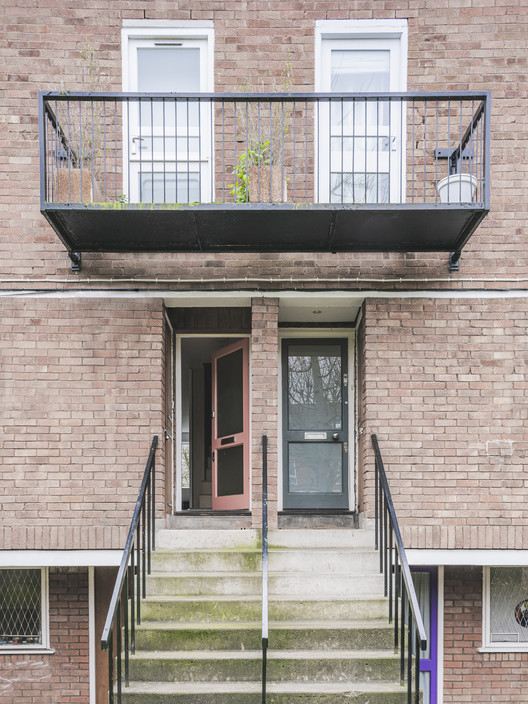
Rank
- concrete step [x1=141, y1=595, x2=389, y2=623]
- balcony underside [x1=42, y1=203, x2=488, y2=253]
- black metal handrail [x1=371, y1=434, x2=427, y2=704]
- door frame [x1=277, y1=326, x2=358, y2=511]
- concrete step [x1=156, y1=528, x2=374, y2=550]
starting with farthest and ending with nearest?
door frame [x1=277, y1=326, x2=358, y2=511]
concrete step [x1=156, y1=528, x2=374, y2=550]
balcony underside [x1=42, y1=203, x2=488, y2=253]
concrete step [x1=141, y1=595, x2=389, y2=623]
black metal handrail [x1=371, y1=434, x2=427, y2=704]

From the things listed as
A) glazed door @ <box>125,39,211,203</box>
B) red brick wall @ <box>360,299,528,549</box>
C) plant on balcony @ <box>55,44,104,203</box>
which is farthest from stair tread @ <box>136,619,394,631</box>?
glazed door @ <box>125,39,211,203</box>

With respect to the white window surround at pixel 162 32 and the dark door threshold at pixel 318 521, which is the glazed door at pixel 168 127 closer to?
the white window surround at pixel 162 32

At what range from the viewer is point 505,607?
6934 millimetres

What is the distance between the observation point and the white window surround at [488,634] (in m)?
6.80

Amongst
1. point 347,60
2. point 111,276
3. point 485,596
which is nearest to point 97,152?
point 111,276

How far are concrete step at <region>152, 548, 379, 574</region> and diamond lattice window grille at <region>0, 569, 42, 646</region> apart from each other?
70.6 inches

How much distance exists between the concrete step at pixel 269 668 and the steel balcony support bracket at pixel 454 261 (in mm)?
3314

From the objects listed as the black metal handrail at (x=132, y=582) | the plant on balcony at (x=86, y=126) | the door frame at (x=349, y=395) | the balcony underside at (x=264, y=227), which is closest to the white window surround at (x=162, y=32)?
the plant on balcony at (x=86, y=126)

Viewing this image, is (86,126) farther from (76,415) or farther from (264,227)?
(76,415)

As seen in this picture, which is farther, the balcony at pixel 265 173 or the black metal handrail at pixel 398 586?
the balcony at pixel 265 173

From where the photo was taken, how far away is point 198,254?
6453mm

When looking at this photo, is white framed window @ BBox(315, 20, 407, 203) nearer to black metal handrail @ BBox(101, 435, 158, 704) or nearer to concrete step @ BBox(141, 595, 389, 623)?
black metal handrail @ BBox(101, 435, 158, 704)

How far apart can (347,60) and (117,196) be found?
2.52 meters

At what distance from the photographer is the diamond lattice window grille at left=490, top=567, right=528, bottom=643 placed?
272 inches
